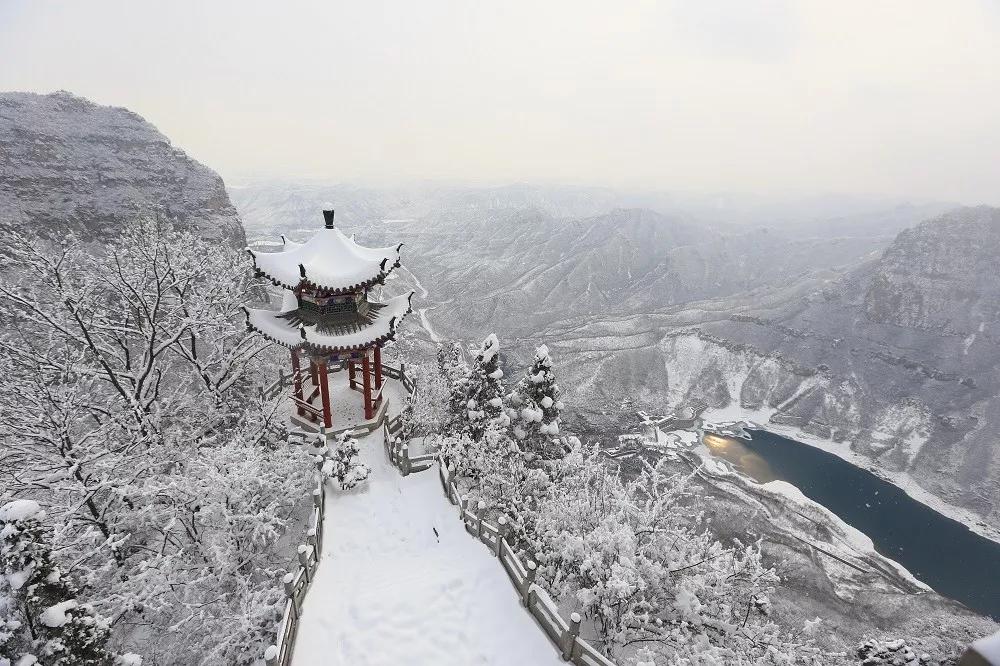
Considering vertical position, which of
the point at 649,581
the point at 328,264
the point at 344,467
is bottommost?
the point at 649,581

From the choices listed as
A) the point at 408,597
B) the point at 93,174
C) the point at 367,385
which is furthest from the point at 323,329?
the point at 93,174

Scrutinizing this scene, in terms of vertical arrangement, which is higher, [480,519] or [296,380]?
[296,380]

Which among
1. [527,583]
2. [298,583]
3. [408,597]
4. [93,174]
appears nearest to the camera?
[298,583]

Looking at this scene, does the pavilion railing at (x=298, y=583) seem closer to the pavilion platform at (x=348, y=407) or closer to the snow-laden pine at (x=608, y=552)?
the pavilion platform at (x=348, y=407)

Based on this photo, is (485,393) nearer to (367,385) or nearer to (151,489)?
(367,385)

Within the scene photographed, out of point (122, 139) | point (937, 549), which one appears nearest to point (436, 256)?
point (122, 139)

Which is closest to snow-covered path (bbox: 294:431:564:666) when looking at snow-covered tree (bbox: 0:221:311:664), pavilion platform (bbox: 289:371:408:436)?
snow-covered tree (bbox: 0:221:311:664)
